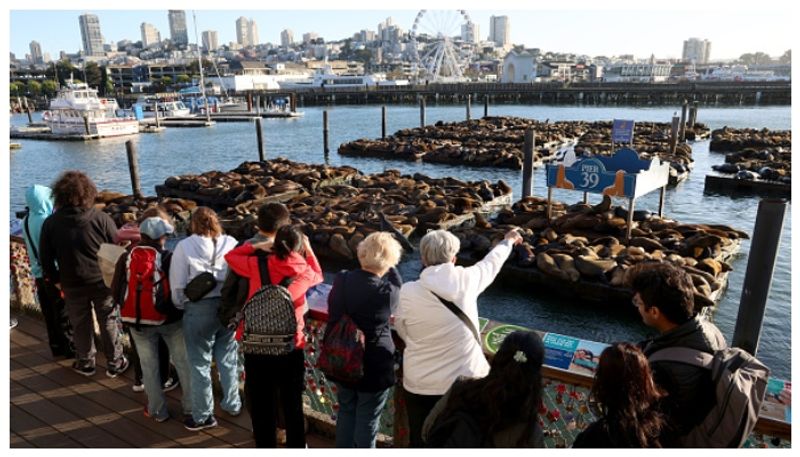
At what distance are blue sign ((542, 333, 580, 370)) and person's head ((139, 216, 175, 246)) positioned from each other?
210 centimetres

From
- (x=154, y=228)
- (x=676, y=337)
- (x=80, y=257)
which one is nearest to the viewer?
(x=676, y=337)

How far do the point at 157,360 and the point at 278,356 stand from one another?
1.04 meters

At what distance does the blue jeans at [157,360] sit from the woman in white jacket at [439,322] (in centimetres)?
152

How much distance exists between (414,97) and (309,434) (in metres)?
70.1

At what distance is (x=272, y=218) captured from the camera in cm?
290

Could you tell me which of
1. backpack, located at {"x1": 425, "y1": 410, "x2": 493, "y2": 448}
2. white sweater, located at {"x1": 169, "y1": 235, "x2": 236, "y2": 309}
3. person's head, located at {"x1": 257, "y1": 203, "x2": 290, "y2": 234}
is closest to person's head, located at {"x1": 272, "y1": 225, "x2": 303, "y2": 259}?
person's head, located at {"x1": 257, "y1": 203, "x2": 290, "y2": 234}

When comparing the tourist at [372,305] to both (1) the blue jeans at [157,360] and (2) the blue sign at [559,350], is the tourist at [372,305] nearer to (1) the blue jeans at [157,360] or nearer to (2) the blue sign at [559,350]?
(2) the blue sign at [559,350]

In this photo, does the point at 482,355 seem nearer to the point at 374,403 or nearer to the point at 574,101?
the point at 374,403

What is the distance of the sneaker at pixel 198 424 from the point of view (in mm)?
3338

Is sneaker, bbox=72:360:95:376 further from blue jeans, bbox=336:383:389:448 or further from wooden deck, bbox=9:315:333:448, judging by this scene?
blue jeans, bbox=336:383:389:448

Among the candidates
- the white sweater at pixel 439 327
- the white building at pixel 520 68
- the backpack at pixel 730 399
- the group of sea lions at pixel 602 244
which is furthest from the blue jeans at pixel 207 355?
the white building at pixel 520 68

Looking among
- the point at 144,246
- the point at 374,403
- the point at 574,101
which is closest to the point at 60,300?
the point at 144,246

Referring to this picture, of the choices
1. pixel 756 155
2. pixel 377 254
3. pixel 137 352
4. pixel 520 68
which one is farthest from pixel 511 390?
pixel 520 68

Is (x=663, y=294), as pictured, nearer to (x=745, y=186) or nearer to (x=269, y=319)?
(x=269, y=319)
